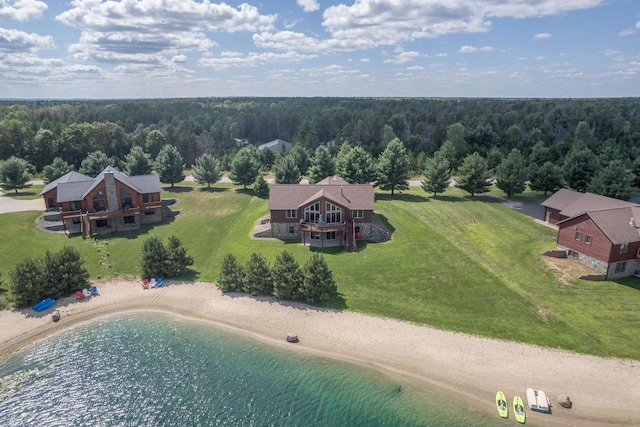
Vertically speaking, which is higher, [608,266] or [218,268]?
[608,266]

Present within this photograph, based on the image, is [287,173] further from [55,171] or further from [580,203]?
[580,203]

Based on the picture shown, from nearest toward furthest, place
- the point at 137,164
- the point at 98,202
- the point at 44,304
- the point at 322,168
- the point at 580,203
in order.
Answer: the point at 44,304 < the point at 580,203 < the point at 98,202 < the point at 322,168 < the point at 137,164

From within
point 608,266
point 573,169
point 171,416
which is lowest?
point 171,416

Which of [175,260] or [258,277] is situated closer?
[258,277]

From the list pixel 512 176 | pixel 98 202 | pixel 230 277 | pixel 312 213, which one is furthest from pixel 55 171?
pixel 512 176

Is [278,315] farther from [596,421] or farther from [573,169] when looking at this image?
[573,169]

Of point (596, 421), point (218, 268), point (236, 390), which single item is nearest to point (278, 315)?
point (236, 390)

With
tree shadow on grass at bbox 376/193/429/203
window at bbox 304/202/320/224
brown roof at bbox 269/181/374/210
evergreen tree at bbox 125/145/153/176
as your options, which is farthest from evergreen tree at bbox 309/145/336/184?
evergreen tree at bbox 125/145/153/176
